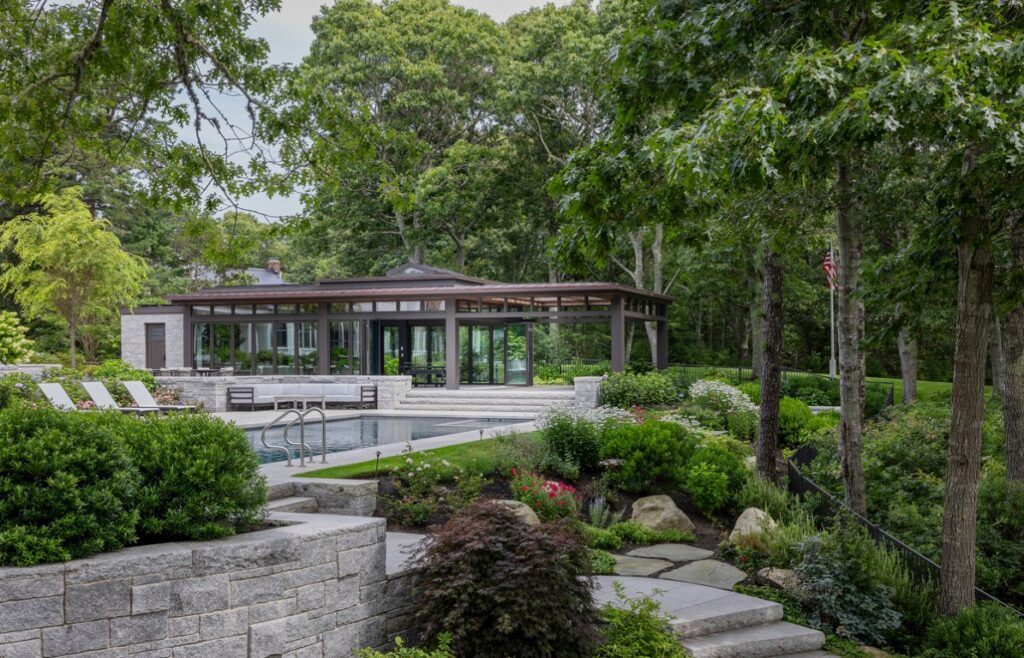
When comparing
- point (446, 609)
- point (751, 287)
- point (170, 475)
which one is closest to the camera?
point (170, 475)

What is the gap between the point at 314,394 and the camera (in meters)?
22.6

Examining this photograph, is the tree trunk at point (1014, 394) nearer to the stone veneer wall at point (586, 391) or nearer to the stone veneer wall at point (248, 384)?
the stone veneer wall at point (586, 391)

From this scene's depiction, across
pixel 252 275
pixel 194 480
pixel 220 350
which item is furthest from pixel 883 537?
pixel 252 275

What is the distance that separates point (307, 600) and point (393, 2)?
32329 mm

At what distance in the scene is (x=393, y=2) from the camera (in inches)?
1299

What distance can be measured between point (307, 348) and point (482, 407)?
8379mm

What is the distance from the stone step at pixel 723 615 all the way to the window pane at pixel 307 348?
74.6 feet

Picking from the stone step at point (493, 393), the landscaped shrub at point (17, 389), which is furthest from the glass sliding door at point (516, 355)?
the landscaped shrub at point (17, 389)

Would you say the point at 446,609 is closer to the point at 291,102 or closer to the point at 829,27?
the point at 829,27

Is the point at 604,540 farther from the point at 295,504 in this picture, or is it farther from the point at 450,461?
the point at 295,504

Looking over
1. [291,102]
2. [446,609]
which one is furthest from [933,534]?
[291,102]

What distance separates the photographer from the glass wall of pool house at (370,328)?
1001 inches

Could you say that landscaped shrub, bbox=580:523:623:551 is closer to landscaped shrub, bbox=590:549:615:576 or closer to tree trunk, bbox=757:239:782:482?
landscaped shrub, bbox=590:549:615:576

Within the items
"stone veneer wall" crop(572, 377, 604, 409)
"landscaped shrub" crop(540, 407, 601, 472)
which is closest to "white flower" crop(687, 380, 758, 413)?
"stone veneer wall" crop(572, 377, 604, 409)
